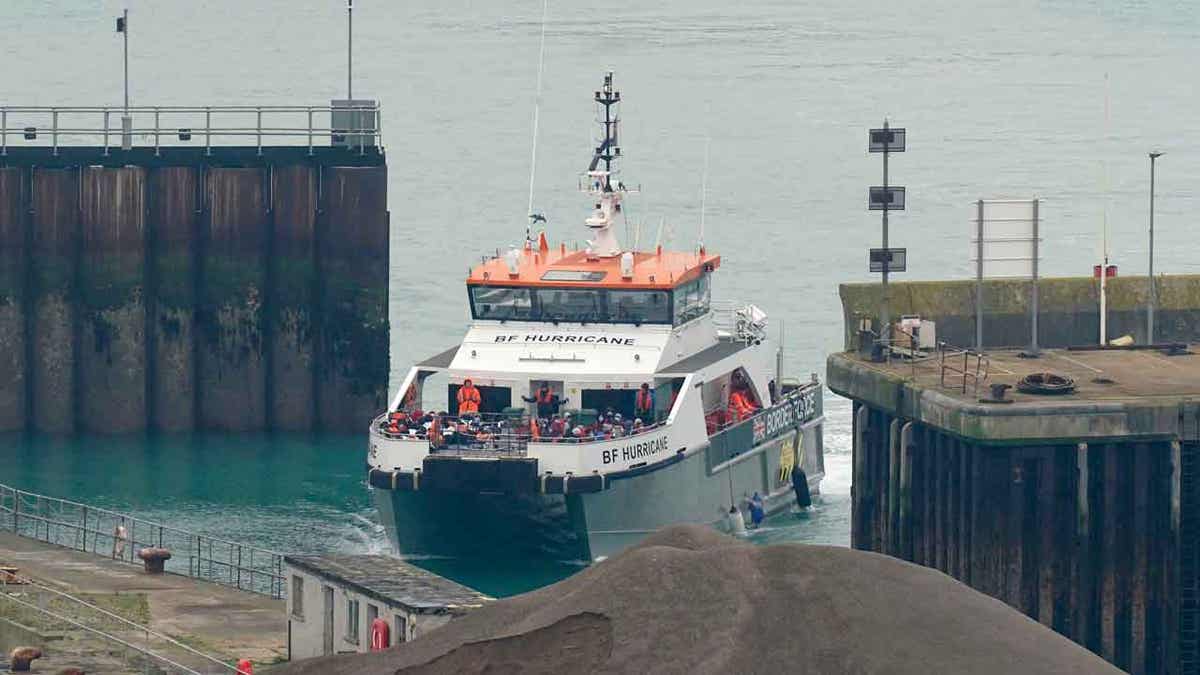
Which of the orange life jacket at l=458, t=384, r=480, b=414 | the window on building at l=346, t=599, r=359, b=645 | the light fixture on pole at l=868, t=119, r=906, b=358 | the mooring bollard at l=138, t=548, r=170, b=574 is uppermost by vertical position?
the light fixture on pole at l=868, t=119, r=906, b=358

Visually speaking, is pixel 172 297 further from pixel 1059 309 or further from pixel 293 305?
pixel 1059 309

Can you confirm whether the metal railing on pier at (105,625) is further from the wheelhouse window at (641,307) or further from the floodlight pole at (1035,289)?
the wheelhouse window at (641,307)

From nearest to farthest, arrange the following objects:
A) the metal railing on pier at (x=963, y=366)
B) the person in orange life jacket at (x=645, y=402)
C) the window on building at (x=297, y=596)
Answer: the window on building at (x=297, y=596) → the metal railing on pier at (x=963, y=366) → the person in orange life jacket at (x=645, y=402)

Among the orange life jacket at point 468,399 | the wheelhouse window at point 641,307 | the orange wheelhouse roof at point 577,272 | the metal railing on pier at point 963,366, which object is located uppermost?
the orange wheelhouse roof at point 577,272

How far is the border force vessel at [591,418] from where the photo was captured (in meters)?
47.0

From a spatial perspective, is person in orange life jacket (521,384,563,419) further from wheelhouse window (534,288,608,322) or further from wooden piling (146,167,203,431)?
wooden piling (146,167,203,431)

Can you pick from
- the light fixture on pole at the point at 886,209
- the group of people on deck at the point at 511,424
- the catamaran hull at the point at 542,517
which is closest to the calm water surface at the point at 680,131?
the catamaran hull at the point at 542,517

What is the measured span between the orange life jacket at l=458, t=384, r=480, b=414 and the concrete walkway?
365 inches

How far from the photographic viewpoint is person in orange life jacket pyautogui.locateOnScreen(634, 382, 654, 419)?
49531 mm

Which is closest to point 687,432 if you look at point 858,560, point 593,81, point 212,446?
point 212,446

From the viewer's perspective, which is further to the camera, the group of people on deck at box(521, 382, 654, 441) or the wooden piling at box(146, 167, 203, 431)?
the wooden piling at box(146, 167, 203, 431)

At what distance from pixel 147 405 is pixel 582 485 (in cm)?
1745

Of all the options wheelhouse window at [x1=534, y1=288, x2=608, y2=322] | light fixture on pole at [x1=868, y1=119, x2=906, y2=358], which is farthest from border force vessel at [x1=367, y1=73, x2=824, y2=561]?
light fixture on pole at [x1=868, y1=119, x2=906, y2=358]

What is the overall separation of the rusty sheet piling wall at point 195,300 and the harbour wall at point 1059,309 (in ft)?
75.9
